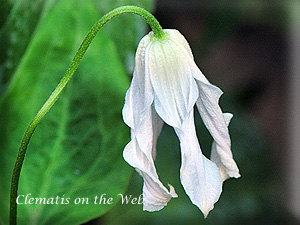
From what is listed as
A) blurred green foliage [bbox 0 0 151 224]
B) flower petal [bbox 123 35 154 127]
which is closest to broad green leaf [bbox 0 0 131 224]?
blurred green foliage [bbox 0 0 151 224]

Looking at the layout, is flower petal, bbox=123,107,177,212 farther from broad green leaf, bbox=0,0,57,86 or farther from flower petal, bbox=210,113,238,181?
broad green leaf, bbox=0,0,57,86

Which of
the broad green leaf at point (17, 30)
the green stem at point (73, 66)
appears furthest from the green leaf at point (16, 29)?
the green stem at point (73, 66)

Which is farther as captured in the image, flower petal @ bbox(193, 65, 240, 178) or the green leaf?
the green leaf

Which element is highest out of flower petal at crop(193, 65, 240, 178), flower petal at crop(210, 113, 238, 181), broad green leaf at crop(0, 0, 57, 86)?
broad green leaf at crop(0, 0, 57, 86)

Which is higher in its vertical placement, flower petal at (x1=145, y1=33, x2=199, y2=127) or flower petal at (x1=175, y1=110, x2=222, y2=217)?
flower petal at (x1=145, y1=33, x2=199, y2=127)

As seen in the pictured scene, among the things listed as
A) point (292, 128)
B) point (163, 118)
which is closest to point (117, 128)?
point (163, 118)
